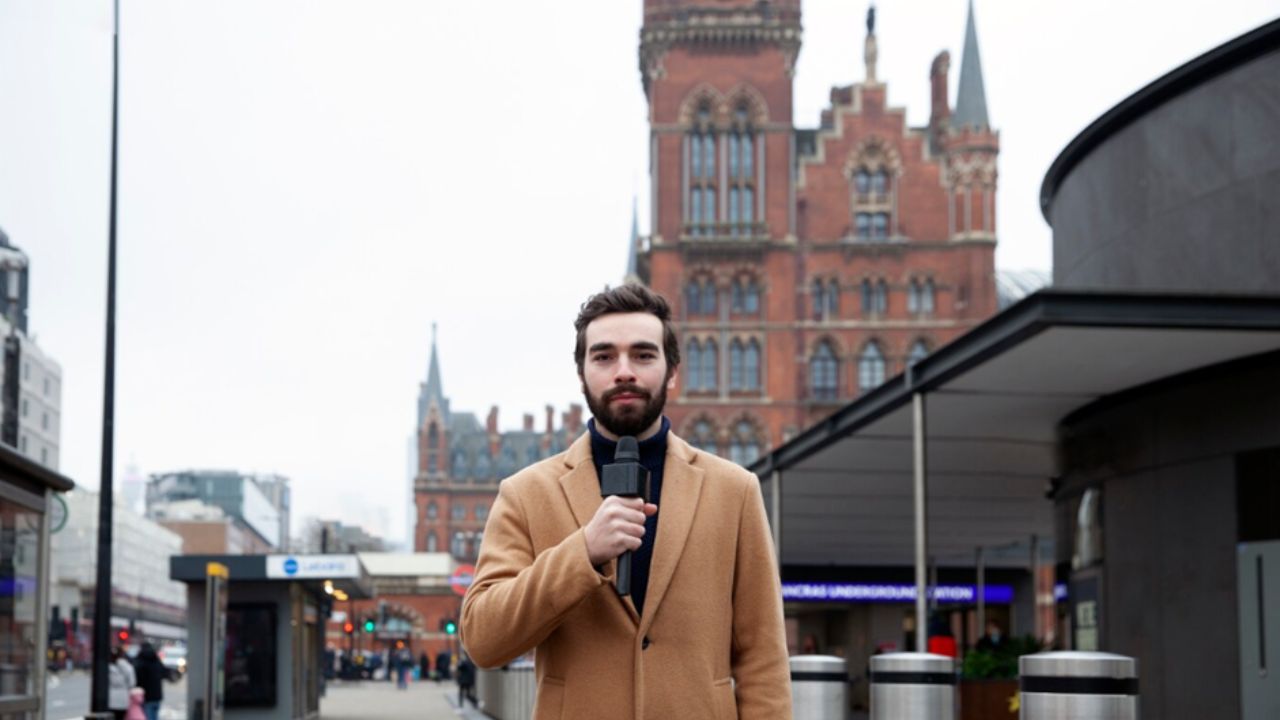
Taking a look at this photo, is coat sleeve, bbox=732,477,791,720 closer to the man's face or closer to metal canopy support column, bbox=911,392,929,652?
the man's face

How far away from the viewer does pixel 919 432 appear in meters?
18.0

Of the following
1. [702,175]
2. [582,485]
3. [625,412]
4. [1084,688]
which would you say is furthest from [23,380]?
[625,412]

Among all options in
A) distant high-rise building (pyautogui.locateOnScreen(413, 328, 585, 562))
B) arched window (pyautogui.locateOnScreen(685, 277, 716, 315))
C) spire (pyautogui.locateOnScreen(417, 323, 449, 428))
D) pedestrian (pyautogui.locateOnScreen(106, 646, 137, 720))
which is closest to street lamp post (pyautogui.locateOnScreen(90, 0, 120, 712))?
pedestrian (pyautogui.locateOnScreen(106, 646, 137, 720))

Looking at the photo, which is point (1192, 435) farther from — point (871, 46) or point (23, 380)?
point (23, 380)

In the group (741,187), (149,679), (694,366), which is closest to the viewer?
(149,679)

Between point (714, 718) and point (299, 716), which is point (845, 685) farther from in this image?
point (299, 716)

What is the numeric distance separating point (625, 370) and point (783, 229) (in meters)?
74.4

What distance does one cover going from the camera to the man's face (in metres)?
3.46

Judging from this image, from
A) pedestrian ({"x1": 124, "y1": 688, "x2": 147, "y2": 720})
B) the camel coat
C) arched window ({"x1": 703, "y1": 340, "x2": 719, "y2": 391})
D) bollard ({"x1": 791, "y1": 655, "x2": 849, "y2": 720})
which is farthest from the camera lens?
arched window ({"x1": 703, "y1": 340, "x2": 719, "y2": 391})

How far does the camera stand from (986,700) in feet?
66.1

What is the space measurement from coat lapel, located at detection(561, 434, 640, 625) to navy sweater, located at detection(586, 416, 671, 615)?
0.05ft

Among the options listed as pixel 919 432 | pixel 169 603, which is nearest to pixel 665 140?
pixel 919 432

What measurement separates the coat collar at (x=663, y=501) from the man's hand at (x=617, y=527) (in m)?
0.27

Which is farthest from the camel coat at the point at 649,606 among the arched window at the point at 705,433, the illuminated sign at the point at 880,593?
the arched window at the point at 705,433
